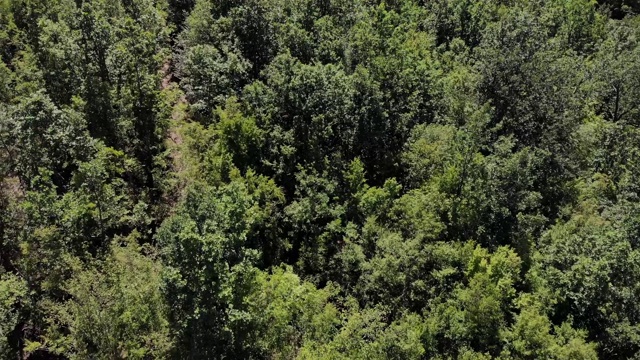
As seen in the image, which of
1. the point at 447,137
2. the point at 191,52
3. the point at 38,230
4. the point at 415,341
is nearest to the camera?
the point at 415,341

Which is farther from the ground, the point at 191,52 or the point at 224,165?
the point at 191,52

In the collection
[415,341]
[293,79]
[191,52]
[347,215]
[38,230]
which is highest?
[191,52]

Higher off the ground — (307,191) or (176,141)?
(176,141)

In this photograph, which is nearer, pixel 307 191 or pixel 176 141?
pixel 307 191

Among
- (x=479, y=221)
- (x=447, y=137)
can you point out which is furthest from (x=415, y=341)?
(x=447, y=137)

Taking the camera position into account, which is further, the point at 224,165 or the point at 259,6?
the point at 259,6

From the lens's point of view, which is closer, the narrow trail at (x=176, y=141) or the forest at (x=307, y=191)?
the forest at (x=307, y=191)

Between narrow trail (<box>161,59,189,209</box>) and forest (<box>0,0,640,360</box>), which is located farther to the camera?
narrow trail (<box>161,59,189,209</box>)

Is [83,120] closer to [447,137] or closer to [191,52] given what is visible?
[191,52]
